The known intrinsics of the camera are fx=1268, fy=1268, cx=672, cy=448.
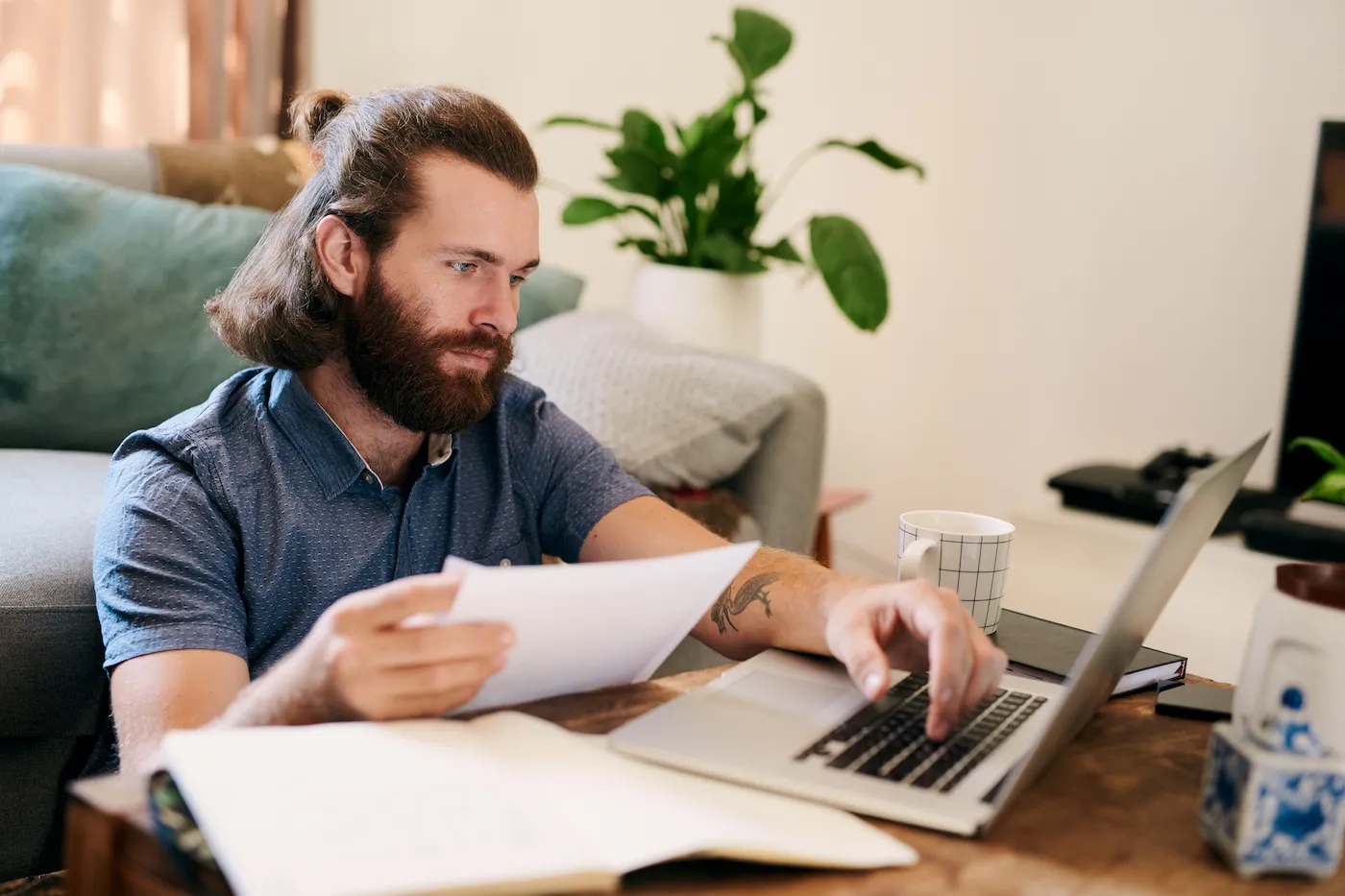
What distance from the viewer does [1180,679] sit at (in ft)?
3.12

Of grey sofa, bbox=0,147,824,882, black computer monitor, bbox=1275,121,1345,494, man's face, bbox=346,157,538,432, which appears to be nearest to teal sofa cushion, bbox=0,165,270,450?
grey sofa, bbox=0,147,824,882

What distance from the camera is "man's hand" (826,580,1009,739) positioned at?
29.7 inches

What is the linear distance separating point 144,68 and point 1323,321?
2342mm

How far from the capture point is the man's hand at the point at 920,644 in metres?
0.75

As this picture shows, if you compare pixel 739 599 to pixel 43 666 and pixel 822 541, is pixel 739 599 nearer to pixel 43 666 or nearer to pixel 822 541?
pixel 43 666

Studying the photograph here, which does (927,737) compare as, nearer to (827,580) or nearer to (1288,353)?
(827,580)

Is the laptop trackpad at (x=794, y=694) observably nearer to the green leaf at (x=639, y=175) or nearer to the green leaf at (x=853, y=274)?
the green leaf at (x=853, y=274)

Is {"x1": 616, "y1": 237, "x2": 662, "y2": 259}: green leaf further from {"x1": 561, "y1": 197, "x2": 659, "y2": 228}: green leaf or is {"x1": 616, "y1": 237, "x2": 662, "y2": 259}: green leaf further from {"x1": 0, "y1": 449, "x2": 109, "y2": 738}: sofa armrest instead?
{"x1": 0, "y1": 449, "x2": 109, "y2": 738}: sofa armrest

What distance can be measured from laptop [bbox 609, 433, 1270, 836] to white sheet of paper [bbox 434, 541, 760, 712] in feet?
0.16

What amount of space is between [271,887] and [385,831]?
0.20 feet

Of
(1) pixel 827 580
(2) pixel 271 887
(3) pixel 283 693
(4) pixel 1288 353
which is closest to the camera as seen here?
(2) pixel 271 887

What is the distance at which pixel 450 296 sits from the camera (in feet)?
3.80

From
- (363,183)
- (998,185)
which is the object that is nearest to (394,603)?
(363,183)

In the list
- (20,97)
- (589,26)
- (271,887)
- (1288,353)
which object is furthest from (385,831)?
(589,26)
